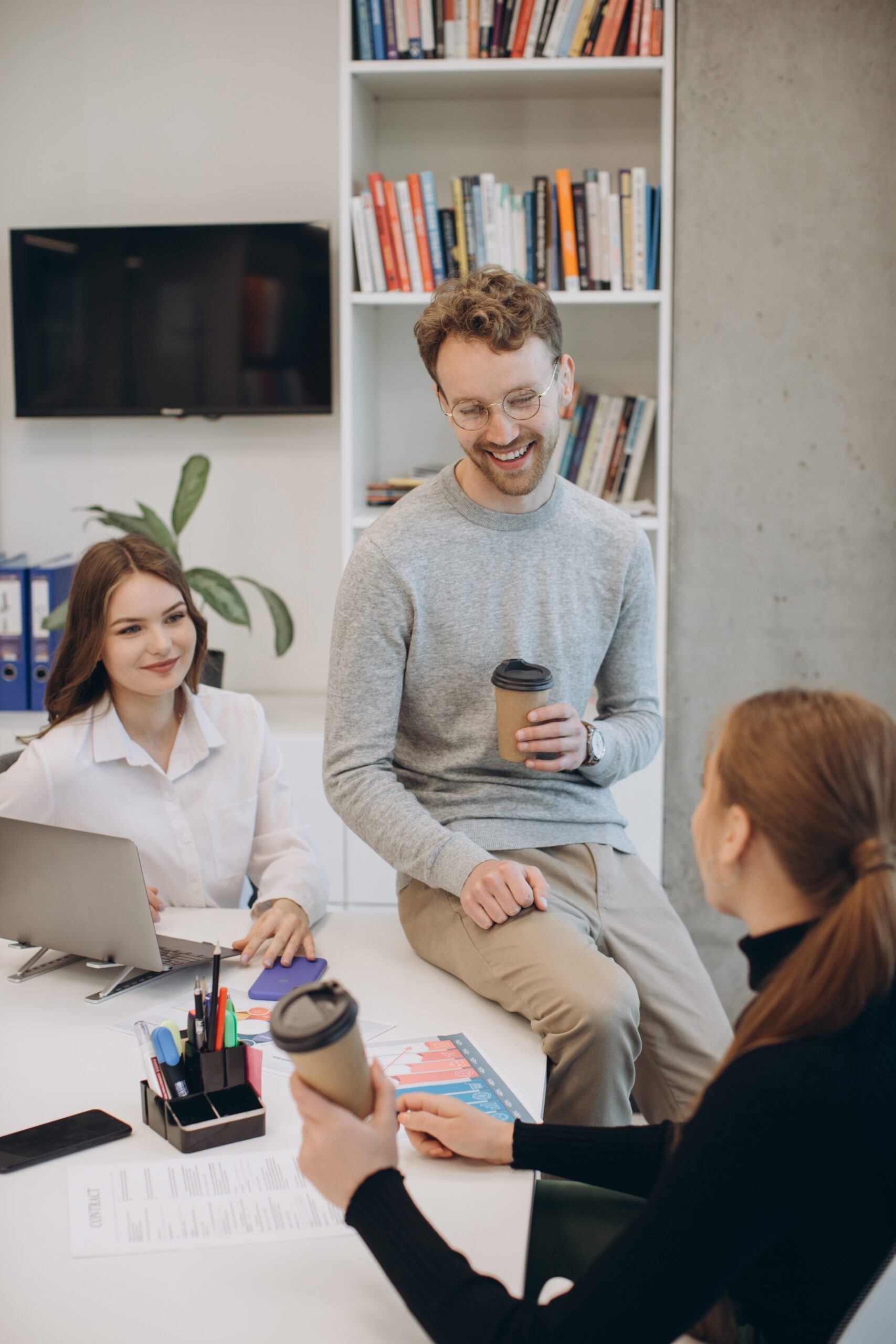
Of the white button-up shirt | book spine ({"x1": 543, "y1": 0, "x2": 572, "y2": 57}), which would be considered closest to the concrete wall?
book spine ({"x1": 543, "y1": 0, "x2": 572, "y2": 57})

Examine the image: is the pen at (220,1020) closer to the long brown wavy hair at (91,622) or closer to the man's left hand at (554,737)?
the man's left hand at (554,737)

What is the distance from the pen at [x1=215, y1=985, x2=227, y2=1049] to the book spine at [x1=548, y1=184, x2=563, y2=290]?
2256 millimetres

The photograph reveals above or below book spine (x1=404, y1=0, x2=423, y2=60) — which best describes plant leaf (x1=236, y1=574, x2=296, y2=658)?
below

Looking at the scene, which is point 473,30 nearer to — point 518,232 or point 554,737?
point 518,232

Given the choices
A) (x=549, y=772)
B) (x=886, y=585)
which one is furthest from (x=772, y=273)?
(x=549, y=772)

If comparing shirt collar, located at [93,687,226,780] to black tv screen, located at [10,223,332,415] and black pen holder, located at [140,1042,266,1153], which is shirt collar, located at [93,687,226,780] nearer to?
black pen holder, located at [140,1042,266,1153]

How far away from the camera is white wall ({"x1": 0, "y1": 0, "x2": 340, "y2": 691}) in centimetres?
331

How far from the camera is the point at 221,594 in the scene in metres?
3.08

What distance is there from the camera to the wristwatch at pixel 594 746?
1746mm

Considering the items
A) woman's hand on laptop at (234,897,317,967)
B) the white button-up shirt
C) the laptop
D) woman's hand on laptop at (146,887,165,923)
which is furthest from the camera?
the white button-up shirt

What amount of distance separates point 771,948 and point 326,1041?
360mm

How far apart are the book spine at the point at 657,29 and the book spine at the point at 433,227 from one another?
24.3 inches

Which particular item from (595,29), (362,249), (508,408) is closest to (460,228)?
(362,249)

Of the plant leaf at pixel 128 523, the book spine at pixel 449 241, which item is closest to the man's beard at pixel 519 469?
the book spine at pixel 449 241
